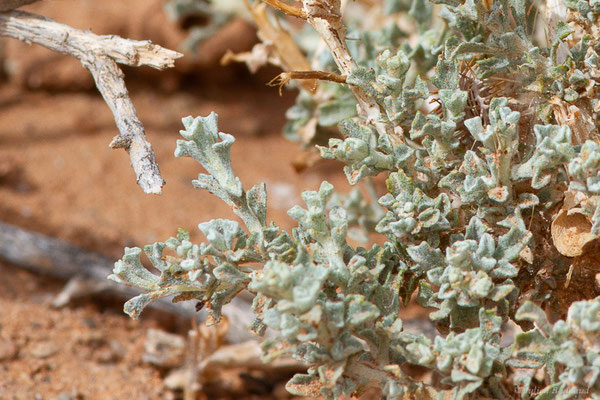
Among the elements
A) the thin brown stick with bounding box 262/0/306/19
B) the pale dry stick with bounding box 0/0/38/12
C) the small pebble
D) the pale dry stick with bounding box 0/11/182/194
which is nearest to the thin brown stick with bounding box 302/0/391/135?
the thin brown stick with bounding box 262/0/306/19

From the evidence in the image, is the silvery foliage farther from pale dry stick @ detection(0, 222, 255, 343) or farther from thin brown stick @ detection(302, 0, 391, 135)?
pale dry stick @ detection(0, 222, 255, 343)

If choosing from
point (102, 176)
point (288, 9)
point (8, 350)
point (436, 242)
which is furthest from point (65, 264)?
point (436, 242)

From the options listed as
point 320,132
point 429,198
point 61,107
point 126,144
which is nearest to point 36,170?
point 61,107

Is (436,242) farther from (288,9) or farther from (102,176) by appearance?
(102,176)

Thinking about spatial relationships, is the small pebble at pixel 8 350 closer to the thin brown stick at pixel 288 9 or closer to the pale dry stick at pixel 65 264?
the pale dry stick at pixel 65 264

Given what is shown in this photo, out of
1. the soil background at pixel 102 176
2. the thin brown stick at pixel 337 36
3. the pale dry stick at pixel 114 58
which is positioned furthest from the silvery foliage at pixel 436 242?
the soil background at pixel 102 176

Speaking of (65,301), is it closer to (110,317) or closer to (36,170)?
(110,317)
